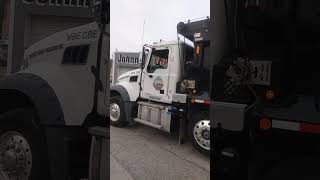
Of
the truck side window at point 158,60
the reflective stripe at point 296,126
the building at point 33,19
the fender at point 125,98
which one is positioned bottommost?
the reflective stripe at point 296,126

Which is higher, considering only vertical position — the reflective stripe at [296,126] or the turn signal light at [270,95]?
the turn signal light at [270,95]

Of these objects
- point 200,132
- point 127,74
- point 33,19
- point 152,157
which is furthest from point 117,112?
point 33,19

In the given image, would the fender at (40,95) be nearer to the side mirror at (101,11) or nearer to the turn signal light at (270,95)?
the side mirror at (101,11)

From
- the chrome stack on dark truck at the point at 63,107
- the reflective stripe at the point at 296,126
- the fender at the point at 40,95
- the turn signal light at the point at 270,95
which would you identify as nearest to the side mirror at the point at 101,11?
the chrome stack on dark truck at the point at 63,107

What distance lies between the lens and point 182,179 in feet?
8.15

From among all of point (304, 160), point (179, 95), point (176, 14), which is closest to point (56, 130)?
point (179, 95)

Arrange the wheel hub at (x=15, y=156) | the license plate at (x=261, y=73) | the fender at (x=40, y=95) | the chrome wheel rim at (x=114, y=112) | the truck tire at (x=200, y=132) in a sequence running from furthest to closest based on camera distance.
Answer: the wheel hub at (x=15, y=156)
the fender at (x=40, y=95)
the chrome wheel rim at (x=114, y=112)
the license plate at (x=261, y=73)
the truck tire at (x=200, y=132)

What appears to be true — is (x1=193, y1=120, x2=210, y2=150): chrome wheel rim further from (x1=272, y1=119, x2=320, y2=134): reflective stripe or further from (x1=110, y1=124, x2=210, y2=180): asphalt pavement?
(x1=272, y1=119, x2=320, y2=134): reflective stripe

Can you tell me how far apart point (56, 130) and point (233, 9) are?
1.40m

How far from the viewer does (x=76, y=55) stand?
291 centimetres

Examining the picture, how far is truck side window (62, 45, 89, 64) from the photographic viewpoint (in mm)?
2870

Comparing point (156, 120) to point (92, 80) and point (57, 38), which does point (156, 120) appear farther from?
point (57, 38)

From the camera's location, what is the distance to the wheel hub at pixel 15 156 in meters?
3.25

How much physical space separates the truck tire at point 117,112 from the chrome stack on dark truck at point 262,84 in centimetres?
60
